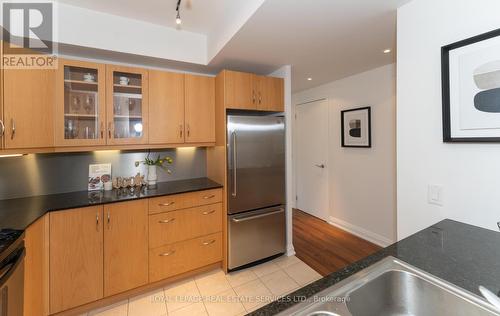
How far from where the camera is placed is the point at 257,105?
7.97 ft

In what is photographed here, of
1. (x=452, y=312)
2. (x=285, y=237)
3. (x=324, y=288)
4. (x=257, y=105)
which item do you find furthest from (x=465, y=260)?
(x=257, y=105)

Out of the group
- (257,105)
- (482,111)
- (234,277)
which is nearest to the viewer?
(482,111)

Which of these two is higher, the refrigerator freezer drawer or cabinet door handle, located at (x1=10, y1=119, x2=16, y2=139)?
cabinet door handle, located at (x1=10, y1=119, x2=16, y2=139)

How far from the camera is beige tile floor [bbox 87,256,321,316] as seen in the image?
178 cm

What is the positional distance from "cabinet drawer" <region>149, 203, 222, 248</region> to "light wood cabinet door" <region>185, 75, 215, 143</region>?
0.77 metres

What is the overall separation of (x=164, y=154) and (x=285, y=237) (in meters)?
1.75

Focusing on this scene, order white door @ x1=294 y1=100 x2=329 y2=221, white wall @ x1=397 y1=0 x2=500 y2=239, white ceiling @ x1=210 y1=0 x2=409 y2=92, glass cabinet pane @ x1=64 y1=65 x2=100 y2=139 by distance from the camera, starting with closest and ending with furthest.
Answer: white wall @ x1=397 y1=0 x2=500 y2=239, white ceiling @ x1=210 y1=0 x2=409 y2=92, glass cabinet pane @ x1=64 y1=65 x2=100 y2=139, white door @ x1=294 y1=100 x2=329 y2=221

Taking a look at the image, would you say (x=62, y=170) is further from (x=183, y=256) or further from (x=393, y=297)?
(x=393, y=297)

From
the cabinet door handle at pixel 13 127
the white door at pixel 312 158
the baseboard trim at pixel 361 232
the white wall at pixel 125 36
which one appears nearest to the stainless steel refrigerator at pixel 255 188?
the white wall at pixel 125 36

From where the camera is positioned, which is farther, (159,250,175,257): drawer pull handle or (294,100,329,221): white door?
(294,100,329,221): white door

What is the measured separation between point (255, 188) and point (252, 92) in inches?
41.8

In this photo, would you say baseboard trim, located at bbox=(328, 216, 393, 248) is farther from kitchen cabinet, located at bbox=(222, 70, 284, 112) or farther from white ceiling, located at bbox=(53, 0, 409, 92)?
white ceiling, located at bbox=(53, 0, 409, 92)

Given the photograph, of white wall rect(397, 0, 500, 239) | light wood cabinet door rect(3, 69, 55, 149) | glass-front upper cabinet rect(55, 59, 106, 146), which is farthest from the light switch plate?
light wood cabinet door rect(3, 69, 55, 149)

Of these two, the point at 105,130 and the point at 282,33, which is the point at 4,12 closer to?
the point at 105,130
